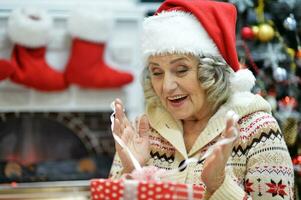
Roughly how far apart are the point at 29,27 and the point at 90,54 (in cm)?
43

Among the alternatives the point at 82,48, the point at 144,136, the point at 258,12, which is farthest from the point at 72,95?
the point at 144,136

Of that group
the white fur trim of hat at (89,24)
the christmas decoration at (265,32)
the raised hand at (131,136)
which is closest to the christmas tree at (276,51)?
the christmas decoration at (265,32)

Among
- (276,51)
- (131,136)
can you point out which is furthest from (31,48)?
(131,136)

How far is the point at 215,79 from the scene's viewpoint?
59.0 inches

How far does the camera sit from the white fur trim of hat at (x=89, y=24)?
330 centimetres

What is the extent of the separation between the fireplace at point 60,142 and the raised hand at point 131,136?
1786 millimetres

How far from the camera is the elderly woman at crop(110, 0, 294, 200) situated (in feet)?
4.66

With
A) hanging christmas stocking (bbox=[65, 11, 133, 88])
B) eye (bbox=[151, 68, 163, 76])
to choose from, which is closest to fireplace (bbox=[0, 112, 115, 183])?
hanging christmas stocking (bbox=[65, 11, 133, 88])

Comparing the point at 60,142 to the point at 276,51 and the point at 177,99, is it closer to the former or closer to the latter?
the point at 276,51

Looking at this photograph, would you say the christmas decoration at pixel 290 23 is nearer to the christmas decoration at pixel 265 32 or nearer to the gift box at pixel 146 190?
the christmas decoration at pixel 265 32

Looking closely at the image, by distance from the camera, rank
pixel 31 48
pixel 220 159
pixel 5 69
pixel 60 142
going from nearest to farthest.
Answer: pixel 220 159
pixel 5 69
pixel 31 48
pixel 60 142

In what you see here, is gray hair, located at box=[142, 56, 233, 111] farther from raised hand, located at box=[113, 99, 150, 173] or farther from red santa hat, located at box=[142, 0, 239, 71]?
raised hand, located at box=[113, 99, 150, 173]

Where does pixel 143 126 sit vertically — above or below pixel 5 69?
above

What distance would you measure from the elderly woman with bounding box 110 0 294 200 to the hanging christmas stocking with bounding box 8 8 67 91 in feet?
5.81
